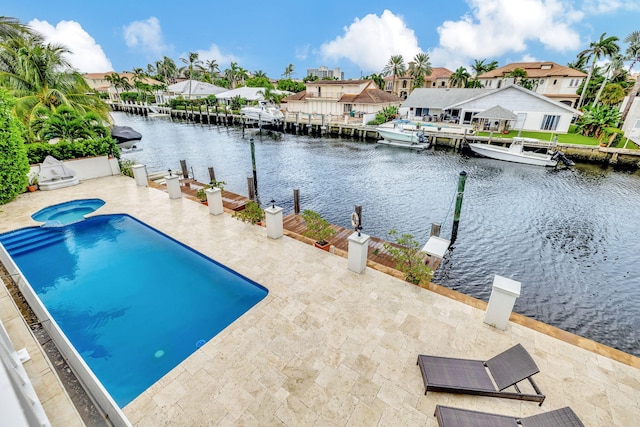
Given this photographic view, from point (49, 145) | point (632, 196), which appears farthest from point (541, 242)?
point (49, 145)

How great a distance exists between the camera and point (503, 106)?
35.0 m

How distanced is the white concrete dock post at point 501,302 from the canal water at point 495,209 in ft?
11.9

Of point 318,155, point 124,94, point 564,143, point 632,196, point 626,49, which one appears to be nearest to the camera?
point 632,196

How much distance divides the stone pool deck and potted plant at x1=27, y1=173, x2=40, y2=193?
42.1 ft

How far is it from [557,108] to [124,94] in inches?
3616

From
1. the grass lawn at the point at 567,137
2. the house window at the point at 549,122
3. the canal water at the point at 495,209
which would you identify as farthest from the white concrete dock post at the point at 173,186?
the house window at the point at 549,122

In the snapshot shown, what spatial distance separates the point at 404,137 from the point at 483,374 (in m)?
30.8

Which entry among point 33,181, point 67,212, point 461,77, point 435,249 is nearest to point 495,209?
point 435,249

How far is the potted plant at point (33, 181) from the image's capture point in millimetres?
14227

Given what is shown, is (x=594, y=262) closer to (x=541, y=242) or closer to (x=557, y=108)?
(x=541, y=242)

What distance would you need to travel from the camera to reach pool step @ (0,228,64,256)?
9.96 m

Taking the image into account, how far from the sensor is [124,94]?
75.2m

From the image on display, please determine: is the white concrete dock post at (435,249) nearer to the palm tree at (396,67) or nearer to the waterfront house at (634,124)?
the waterfront house at (634,124)

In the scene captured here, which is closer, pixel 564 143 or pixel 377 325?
pixel 377 325
